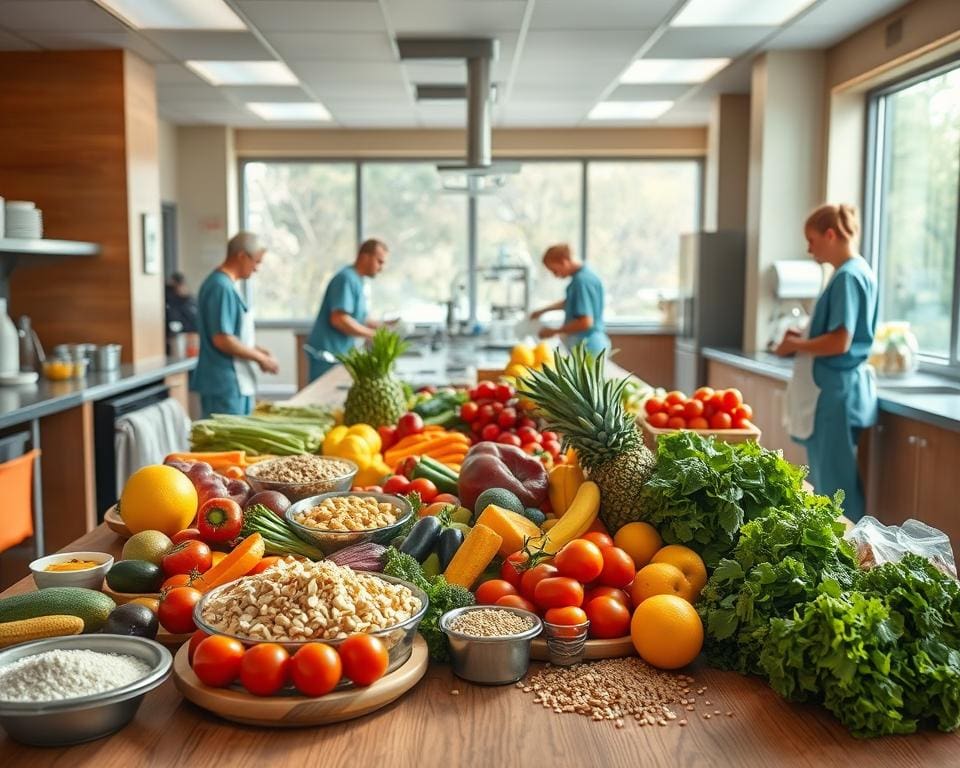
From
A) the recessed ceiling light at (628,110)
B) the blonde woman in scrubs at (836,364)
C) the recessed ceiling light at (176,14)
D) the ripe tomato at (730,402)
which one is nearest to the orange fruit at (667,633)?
the ripe tomato at (730,402)

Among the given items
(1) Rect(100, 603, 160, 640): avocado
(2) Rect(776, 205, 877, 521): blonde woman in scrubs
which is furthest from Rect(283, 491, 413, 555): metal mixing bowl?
(2) Rect(776, 205, 877, 521): blonde woman in scrubs

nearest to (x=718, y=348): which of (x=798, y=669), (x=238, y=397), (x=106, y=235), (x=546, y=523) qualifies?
(x=238, y=397)

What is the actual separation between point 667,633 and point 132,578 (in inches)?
37.1

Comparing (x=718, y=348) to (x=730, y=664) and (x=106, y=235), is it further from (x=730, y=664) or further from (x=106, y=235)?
(x=730, y=664)

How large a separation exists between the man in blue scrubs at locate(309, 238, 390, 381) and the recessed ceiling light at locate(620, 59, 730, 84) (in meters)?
2.36

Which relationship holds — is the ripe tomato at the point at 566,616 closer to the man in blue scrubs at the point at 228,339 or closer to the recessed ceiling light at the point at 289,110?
the man in blue scrubs at the point at 228,339

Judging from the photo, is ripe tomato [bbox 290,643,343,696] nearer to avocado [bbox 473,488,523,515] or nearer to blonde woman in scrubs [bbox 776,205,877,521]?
avocado [bbox 473,488,523,515]

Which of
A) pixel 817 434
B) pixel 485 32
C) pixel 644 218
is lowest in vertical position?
pixel 817 434

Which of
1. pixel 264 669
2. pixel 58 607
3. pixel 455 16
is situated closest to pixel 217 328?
pixel 455 16

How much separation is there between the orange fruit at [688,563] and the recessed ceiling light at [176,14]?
452cm

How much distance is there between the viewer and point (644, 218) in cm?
1041

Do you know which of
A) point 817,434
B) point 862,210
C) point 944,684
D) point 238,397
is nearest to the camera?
point 944,684

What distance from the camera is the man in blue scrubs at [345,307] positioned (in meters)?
6.17

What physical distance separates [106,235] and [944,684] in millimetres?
5913
